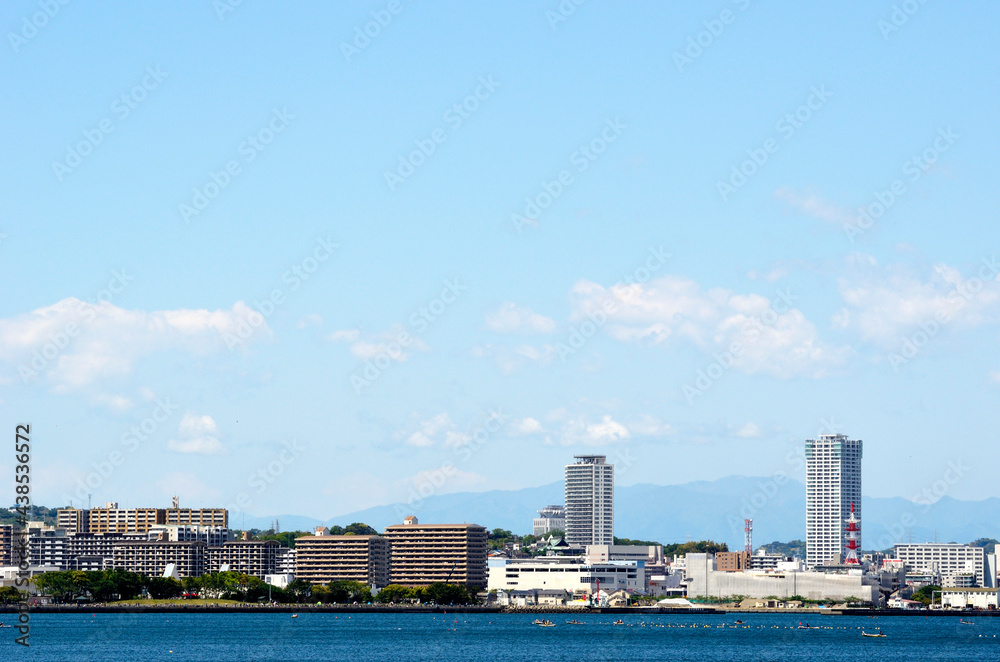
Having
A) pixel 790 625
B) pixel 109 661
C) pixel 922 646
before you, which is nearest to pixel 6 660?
pixel 109 661

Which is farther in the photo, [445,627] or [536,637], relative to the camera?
[445,627]

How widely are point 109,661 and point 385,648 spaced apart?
26281mm

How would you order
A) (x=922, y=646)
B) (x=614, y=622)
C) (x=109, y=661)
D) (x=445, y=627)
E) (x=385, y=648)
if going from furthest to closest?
(x=614, y=622) → (x=445, y=627) → (x=922, y=646) → (x=385, y=648) → (x=109, y=661)

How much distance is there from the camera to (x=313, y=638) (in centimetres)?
13675

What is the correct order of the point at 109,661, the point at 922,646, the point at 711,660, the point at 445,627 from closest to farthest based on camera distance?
1. the point at 109,661
2. the point at 711,660
3. the point at 922,646
4. the point at 445,627

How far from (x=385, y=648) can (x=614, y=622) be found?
70151 millimetres

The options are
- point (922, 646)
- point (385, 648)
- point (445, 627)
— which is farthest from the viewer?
point (445, 627)

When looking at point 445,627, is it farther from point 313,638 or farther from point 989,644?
point 989,644

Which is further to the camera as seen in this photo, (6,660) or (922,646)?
(922,646)

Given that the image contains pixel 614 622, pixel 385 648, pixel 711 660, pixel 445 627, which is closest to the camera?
pixel 711 660

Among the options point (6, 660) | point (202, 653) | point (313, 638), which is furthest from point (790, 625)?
point (6, 660)

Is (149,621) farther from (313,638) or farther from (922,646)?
(922,646)

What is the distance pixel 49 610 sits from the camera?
197m

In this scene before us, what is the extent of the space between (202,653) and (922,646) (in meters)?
68.1
